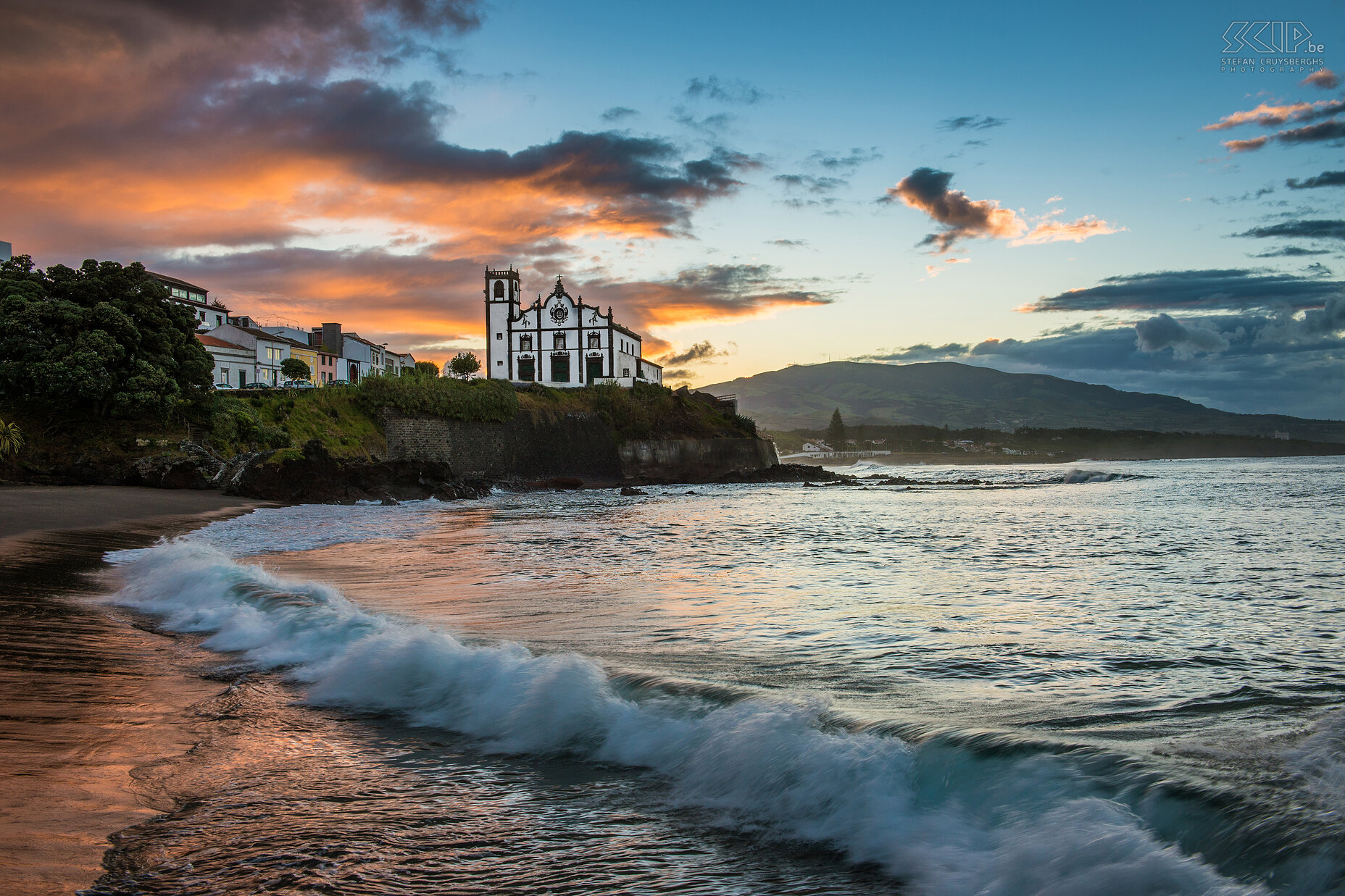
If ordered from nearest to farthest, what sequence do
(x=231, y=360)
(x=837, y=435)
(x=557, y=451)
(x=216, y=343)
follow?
(x=557, y=451) → (x=216, y=343) → (x=231, y=360) → (x=837, y=435)

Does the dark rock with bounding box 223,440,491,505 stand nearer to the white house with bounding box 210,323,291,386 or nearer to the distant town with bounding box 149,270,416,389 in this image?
the distant town with bounding box 149,270,416,389

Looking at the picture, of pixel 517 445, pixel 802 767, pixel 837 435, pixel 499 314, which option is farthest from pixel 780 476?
pixel 837 435

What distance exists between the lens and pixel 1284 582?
31.3 ft

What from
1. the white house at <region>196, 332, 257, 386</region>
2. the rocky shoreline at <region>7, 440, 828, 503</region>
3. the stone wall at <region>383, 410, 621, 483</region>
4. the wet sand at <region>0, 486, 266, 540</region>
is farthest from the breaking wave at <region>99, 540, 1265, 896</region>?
the white house at <region>196, 332, 257, 386</region>

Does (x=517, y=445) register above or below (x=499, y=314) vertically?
below

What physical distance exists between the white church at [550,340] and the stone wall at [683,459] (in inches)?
279

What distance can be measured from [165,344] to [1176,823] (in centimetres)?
3355

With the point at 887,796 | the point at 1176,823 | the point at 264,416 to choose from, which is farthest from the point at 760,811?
the point at 264,416

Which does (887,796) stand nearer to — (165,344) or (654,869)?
(654,869)

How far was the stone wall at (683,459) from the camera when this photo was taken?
170ft

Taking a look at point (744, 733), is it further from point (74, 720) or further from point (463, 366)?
point (463, 366)

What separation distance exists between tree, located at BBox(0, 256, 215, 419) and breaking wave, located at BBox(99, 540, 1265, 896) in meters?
26.3

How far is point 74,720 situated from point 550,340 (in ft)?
182

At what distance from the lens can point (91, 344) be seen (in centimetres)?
2633
